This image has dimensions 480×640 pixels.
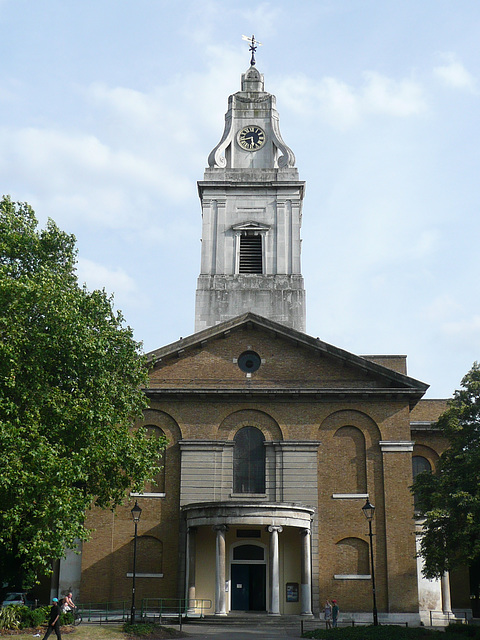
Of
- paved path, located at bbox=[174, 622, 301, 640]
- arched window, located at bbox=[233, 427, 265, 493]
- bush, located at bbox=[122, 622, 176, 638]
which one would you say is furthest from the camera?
arched window, located at bbox=[233, 427, 265, 493]

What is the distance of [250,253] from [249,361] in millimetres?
12660

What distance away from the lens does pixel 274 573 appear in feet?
109

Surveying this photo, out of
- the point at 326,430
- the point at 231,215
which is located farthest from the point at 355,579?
the point at 231,215

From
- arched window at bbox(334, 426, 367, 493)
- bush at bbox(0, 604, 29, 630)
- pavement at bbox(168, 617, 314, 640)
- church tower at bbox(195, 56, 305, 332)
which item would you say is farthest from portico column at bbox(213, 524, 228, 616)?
church tower at bbox(195, 56, 305, 332)

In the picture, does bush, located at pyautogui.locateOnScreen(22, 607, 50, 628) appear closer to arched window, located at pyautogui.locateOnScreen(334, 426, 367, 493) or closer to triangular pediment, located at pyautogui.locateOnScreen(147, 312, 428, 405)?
triangular pediment, located at pyautogui.locateOnScreen(147, 312, 428, 405)

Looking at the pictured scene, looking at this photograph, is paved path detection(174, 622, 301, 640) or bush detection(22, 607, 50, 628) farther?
paved path detection(174, 622, 301, 640)

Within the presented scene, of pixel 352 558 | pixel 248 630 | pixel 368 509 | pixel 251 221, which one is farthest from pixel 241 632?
pixel 251 221

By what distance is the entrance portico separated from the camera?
110 feet

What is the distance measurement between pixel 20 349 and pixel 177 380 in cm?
1293

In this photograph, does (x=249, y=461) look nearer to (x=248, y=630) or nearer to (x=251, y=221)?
(x=248, y=630)

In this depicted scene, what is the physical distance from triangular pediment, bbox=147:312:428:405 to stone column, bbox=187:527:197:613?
259 inches

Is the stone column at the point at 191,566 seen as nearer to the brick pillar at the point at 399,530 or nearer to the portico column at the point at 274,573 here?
the portico column at the point at 274,573

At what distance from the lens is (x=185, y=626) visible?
3133 cm

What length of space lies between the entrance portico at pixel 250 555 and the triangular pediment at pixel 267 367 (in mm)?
5946
